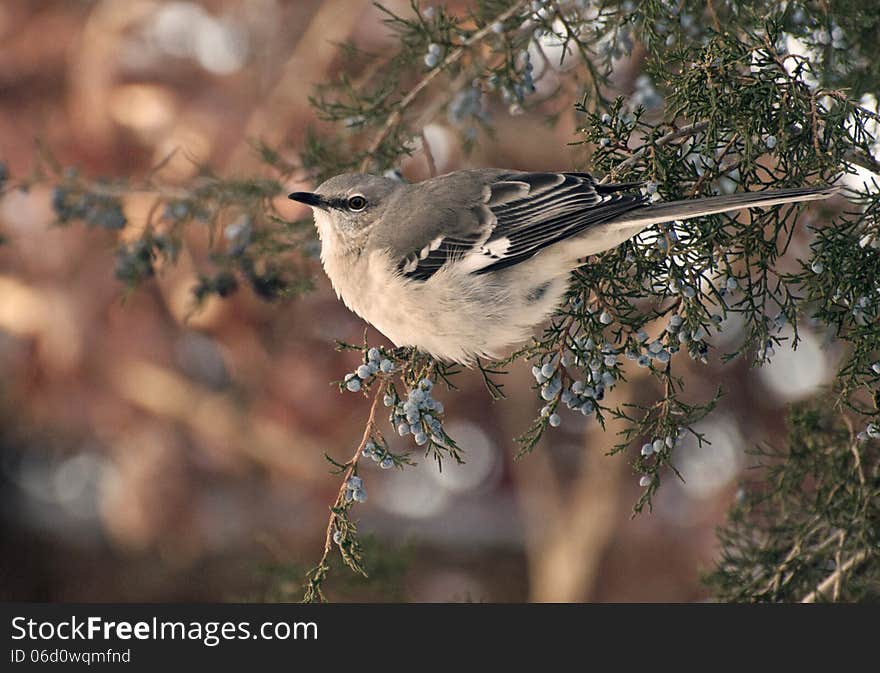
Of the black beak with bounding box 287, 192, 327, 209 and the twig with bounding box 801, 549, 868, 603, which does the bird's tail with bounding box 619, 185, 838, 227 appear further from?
the black beak with bounding box 287, 192, 327, 209

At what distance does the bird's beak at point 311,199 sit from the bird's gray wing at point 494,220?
0.85 ft

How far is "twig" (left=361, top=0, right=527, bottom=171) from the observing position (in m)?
2.01

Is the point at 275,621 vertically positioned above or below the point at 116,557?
below

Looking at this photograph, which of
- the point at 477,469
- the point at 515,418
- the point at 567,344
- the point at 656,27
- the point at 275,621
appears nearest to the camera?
the point at 567,344

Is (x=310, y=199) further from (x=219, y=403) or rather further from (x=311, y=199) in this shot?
(x=219, y=403)

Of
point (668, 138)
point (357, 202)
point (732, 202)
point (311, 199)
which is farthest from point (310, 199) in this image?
point (732, 202)

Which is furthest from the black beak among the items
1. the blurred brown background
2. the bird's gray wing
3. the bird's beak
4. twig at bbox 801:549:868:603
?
the blurred brown background

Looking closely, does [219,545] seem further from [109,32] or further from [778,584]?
[778,584]

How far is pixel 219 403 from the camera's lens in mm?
4488

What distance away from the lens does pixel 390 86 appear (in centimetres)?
231

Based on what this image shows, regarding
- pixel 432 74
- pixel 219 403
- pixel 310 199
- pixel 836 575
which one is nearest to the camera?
pixel 836 575

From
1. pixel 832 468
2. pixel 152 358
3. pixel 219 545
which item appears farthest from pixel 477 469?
pixel 832 468

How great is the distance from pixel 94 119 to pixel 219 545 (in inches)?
88.8

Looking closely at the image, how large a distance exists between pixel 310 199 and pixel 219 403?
7.89 feet
